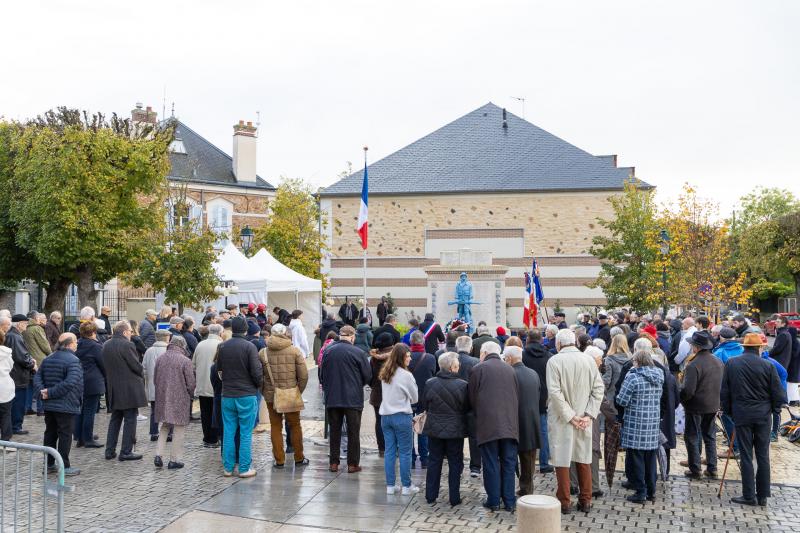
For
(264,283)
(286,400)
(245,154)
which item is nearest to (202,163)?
(245,154)

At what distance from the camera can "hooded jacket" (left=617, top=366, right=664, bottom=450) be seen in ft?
26.2

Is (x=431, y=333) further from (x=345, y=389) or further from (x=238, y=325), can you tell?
(x=238, y=325)

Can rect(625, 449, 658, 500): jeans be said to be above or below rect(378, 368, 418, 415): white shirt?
below

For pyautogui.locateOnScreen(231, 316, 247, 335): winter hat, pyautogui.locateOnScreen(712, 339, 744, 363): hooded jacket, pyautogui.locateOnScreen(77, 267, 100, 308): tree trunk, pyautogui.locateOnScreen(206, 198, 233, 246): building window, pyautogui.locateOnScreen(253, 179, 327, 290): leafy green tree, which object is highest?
pyautogui.locateOnScreen(206, 198, 233, 246): building window

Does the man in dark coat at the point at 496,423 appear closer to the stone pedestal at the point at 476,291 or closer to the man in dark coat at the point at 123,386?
the man in dark coat at the point at 123,386

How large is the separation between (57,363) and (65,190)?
17.5 m

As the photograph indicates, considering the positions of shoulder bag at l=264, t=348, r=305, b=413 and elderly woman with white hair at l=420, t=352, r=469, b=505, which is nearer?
elderly woman with white hair at l=420, t=352, r=469, b=505

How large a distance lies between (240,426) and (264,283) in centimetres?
1160

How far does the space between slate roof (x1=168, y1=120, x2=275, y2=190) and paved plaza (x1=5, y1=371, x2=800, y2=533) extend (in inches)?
1376

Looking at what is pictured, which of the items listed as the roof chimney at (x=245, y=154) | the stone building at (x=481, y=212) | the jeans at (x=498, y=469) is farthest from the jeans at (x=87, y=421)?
the roof chimney at (x=245, y=154)

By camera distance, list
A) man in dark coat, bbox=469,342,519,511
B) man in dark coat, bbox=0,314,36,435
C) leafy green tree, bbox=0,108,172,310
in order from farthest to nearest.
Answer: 1. leafy green tree, bbox=0,108,172,310
2. man in dark coat, bbox=0,314,36,435
3. man in dark coat, bbox=469,342,519,511

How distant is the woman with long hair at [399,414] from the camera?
8273mm

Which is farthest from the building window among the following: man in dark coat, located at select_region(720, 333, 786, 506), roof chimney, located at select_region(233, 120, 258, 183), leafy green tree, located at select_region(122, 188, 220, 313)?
man in dark coat, located at select_region(720, 333, 786, 506)

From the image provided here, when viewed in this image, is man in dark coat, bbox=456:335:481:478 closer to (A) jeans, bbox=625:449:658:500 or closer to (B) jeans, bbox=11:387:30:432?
(A) jeans, bbox=625:449:658:500
